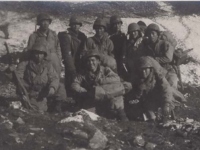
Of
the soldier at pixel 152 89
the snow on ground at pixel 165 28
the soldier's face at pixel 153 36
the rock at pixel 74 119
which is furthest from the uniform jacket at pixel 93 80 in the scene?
the snow on ground at pixel 165 28

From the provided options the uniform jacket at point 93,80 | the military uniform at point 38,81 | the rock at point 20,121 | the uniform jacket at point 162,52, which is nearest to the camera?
the rock at point 20,121

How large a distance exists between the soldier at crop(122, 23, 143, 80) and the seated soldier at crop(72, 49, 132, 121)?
1187 millimetres

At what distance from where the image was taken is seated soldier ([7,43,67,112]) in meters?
6.45

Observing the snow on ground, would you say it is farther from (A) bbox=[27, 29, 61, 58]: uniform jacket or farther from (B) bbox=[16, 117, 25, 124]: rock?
(B) bbox=[16, 117, 25, 124]: rock

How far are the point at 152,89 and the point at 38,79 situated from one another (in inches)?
75.9

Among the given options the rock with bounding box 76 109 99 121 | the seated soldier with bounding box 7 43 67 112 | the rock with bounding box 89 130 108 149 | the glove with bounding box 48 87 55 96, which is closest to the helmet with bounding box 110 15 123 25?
Result: the seated soldier with bounding box 7 43 67 112

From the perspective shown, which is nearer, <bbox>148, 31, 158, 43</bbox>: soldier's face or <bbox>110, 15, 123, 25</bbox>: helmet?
<bbox>148, 31, 158, 43</bbox>: soldier's face

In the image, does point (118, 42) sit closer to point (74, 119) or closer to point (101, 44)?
point (101, 44)

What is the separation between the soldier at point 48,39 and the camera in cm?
716

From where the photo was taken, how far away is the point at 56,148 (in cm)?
495

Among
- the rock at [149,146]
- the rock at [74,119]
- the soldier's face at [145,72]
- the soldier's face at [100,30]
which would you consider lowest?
the rock at [149,146]

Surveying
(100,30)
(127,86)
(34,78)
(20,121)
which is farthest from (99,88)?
(100,30)

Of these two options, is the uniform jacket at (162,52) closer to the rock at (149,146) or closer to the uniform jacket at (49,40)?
the uniform jacket at (49,40)

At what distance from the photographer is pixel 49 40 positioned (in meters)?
7.26
